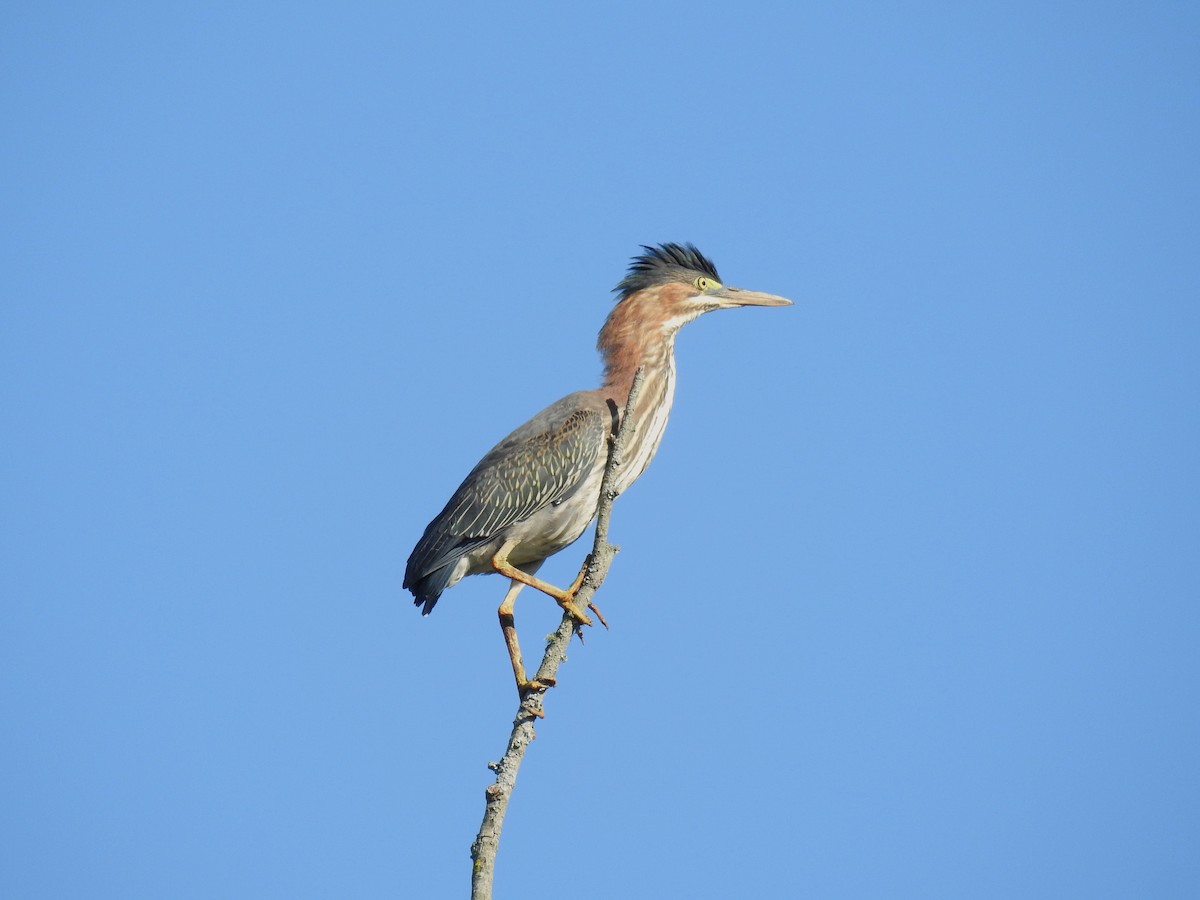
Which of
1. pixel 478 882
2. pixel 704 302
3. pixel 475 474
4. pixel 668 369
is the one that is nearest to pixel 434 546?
pixel 475 474

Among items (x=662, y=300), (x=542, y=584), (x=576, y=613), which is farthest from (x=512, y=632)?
(x=662, y=300)

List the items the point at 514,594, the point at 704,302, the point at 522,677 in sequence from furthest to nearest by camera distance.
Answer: the point at 704,302 → the point at 514,594 → the point at 522,677

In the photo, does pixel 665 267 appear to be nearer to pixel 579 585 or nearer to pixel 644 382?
pixel 644 382

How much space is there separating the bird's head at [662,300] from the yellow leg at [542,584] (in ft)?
5.04

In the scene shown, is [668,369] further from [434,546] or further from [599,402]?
[434,546]

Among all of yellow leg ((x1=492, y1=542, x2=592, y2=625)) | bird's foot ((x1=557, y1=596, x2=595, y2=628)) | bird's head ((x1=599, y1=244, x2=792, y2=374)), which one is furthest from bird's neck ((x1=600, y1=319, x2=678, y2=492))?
bird's foot ((x1=557, y1=596, x2=595, y2=628))

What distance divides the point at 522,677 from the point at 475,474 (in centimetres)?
155

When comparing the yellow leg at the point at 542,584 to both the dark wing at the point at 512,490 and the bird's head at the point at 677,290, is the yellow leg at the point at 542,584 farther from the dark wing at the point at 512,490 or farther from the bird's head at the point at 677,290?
the bird's head at the point at 677,290

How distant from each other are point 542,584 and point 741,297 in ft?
8.51

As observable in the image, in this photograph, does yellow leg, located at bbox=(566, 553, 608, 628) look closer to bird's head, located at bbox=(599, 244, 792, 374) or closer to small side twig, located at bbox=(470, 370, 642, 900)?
small side twig, located at bbox=(470, 370, 642, 900)

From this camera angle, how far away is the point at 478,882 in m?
4.42

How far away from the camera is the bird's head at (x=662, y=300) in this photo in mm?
7824

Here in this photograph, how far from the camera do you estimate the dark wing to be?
23.1 feet

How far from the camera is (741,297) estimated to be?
7.96 meters
